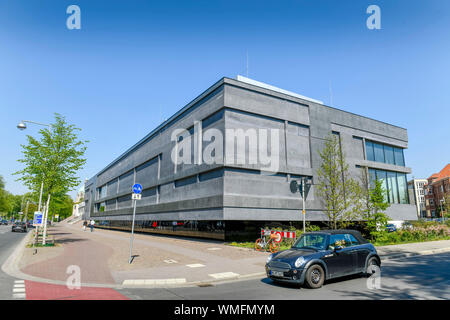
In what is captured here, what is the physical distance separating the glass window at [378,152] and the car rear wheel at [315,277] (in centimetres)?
2918

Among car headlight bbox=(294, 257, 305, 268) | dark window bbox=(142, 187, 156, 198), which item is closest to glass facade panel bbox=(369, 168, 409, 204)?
dark window bbox=(142, 187, 156, 198)

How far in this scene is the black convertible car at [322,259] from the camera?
7.45m

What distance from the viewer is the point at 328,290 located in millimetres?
7242

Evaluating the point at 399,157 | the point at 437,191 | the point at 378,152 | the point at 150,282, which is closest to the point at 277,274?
the point at 150,282

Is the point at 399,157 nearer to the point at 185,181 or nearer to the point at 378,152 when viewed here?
the point at 378,152

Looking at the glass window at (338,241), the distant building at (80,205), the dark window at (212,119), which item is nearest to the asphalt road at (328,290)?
the glass window at (338,241)

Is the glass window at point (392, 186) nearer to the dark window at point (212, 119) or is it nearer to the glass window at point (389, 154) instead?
the glass window at point (389, 154)

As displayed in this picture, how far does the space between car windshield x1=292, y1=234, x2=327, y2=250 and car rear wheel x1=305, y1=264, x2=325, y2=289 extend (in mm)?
721

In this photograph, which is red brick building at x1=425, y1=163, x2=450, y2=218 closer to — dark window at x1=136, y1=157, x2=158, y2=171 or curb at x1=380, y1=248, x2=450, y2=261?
Result: curb at x1=380, y1=248, x2=450, y2=261

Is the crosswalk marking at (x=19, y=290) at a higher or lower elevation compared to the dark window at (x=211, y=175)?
lower

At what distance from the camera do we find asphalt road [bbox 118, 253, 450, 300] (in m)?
6.60

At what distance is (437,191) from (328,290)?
295ft

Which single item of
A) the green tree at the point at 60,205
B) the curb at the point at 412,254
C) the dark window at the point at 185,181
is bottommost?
the curb at the point at 412,254

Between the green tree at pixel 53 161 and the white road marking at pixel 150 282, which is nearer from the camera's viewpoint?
the white road marking at pixel 150 282
